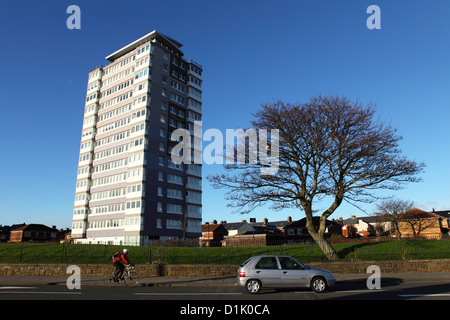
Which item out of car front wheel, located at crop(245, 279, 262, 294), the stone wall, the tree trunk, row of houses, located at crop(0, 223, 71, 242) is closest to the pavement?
the stone wall

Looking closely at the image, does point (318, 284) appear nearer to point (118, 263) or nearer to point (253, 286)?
point (253, 286)

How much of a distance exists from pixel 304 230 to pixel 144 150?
42030 mm

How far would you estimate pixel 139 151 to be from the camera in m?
57.6

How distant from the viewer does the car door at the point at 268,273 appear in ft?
39.7

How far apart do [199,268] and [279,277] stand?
722cm

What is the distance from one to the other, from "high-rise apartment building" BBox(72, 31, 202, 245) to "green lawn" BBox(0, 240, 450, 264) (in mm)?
27574

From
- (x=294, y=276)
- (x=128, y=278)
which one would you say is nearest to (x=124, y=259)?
(x=128, y=278)

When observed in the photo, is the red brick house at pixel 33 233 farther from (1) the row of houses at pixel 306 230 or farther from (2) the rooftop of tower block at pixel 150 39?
(2) the rooftop of tower block at pixel 150 39

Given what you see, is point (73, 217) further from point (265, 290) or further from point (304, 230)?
point (265, 290)

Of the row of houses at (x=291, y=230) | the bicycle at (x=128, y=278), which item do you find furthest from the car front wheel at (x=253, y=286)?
the row of houses at (x=291, y=230)

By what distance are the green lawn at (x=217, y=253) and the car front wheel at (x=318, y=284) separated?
10632 millimetres

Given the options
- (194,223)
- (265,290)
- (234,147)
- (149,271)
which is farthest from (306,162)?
(194,223)

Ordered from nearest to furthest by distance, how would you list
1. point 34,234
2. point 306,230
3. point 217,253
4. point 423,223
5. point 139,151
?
point 217,253 < point 139,151 < point 423,223 < point 306,230 < point 34,234

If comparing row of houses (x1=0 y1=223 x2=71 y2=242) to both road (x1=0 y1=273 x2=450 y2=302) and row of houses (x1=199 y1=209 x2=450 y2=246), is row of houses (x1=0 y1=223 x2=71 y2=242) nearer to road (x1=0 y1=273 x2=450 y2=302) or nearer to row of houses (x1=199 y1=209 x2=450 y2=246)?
row of houses (x1=199 y1=209 x2=450 y2=246)
